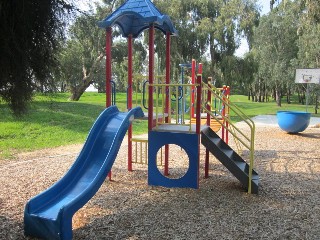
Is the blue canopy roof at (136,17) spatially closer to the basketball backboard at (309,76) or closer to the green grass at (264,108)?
the basketball backboard at (309,76)

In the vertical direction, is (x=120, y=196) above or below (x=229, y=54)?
below

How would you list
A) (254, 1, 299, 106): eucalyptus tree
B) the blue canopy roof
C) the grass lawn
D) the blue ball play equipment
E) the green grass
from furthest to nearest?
(254, 1, 299, 106): eucalyptus tree
the green grass
the blue ball play equipment
the grass lawn
the blue canopy roof

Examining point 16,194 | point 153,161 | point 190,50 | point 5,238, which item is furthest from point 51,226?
point 190,50

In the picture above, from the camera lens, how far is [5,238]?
144 inches

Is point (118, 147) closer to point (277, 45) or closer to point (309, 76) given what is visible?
point (309, 76)

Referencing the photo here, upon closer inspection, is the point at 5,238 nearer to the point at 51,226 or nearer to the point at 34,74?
the point at 51,226

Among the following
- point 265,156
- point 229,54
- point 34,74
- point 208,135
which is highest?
point 229,54

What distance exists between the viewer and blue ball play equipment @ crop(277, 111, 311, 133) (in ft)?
39.0

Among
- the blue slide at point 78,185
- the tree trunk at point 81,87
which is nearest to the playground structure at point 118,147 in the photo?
the blue slide at point 78,185

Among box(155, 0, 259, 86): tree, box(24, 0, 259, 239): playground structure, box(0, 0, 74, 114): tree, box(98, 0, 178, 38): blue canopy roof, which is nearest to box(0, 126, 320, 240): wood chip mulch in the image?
box(24, 0, 259, 239): playground structure

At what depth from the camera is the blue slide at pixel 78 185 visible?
11.6ft

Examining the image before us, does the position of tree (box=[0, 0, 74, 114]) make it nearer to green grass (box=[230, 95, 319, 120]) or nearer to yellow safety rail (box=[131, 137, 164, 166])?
yellow safety rail (box=[131, 137, 164, 166])

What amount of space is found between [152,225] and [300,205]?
7.31 feet

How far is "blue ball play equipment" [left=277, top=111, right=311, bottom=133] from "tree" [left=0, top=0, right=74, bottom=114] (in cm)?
1041
